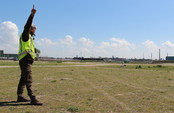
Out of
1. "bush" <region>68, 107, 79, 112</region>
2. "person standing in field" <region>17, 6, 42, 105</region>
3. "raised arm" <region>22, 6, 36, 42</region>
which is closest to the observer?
"bush" <region>68, 107, 79, 112</region>

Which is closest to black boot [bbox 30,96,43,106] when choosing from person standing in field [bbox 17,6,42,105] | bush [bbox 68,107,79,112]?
person standing in field [bbox 17,6,42,105]

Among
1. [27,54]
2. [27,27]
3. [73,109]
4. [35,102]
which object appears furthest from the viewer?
[27,54]

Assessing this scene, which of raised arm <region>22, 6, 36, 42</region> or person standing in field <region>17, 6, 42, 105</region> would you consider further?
person standing in field <region>17, 6, 42, 105</region>

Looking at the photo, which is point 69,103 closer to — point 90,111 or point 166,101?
point 90,111

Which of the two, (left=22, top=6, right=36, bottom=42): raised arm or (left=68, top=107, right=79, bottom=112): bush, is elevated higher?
(left=22, top=6, right=36, bottom=42): raised arm

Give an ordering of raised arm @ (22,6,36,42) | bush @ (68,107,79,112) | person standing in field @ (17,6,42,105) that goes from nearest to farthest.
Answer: bush @ (68,107,79,112)
raised arm @ (22,6,36,42)
person standing in field @ (17,6,42,105)

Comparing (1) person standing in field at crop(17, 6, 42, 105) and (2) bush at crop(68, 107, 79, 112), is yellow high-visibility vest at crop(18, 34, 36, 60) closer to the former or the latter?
(1) person standing in field at crop(17, 6, 42, 105)

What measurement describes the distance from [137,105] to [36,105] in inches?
121

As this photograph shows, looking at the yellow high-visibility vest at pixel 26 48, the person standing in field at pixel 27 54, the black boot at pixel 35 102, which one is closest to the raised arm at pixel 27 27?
the person standing in field at pixel 27 54

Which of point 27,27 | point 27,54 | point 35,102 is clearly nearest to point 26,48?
point 27,54

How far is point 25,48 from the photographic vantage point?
21.1 feet

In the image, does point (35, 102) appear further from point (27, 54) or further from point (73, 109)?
point (27, 54)

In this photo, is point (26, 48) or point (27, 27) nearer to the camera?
point (27, 27)

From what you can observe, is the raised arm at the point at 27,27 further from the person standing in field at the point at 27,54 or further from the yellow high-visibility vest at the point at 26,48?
the yellow high-visibility vest at the point at 26,48
